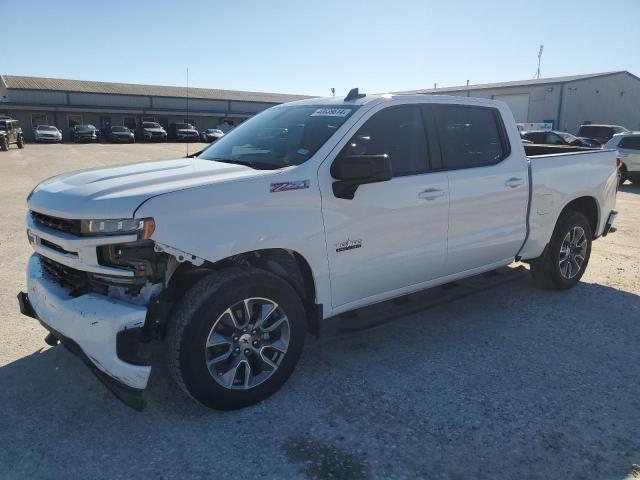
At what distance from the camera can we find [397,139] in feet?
12.9

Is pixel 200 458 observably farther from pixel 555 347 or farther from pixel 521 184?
pixel 521 184

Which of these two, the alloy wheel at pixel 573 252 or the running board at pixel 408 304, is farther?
the alloy wheel at pixel 573 252

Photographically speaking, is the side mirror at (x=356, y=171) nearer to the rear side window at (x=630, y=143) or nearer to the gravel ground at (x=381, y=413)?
the gravel ground at (x=381, y=413)

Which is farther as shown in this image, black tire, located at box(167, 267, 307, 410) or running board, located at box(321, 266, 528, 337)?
running board, located at box(321, 266, 528, 337)

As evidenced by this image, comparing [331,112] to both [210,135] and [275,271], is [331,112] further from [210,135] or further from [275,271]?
[210,135]

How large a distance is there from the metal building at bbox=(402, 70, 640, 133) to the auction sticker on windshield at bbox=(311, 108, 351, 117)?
41064 millimetres

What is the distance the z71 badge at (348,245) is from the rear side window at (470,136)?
114 centimetres

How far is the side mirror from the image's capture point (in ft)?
10.8

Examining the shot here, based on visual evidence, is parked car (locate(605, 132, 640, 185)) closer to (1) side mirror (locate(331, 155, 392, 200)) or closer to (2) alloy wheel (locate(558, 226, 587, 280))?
(2) alloy wheel (locate(558, 226, 587, 280))

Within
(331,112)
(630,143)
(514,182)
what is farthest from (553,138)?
(331,112)

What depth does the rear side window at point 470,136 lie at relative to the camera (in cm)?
426

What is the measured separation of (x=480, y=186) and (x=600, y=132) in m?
24.0

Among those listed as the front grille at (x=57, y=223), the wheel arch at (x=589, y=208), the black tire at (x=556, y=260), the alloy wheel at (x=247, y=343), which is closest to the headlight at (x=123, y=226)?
the front grille at (x=57, y=223)

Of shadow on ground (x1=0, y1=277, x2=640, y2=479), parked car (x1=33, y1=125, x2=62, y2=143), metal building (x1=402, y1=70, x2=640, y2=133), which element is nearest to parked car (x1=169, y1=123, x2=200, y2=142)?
parked car (x1=33, y1=125, x2=62, y2=143)
